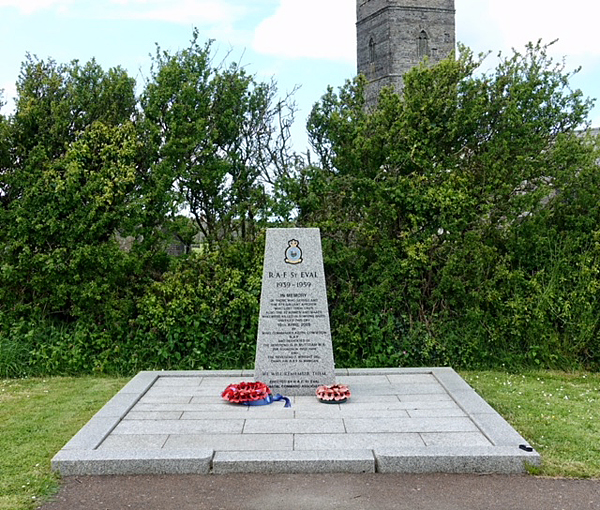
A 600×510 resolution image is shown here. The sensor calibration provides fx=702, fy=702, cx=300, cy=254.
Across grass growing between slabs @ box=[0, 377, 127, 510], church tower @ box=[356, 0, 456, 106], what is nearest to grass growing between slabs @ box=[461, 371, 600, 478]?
grass growing between slabs @ box=[0, 377, 127, 510]

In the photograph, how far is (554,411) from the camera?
6.95 metres

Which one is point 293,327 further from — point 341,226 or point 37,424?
point 37,424

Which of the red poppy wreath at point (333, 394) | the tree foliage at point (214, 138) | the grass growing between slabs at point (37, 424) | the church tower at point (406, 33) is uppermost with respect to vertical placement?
the church tower at point (406, 33)

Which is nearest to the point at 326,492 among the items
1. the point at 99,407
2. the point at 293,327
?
the point at 293,327

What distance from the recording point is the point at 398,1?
A: 51250 mm

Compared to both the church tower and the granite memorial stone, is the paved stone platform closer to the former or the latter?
the granite memorial stone

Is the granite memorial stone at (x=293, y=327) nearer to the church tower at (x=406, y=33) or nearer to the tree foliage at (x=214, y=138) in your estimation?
the tree foliage at (x=214, y=138)

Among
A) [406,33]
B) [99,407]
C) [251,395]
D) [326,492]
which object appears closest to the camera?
[326,492]

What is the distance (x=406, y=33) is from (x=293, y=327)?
157 ft

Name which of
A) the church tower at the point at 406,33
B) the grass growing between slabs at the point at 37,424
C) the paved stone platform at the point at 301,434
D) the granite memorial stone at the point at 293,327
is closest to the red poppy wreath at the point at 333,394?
the paved stone platform at the point at 301,434

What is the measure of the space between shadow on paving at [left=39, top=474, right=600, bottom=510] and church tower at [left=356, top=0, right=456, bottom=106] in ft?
154

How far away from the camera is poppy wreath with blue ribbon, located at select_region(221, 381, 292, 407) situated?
685 centimetres

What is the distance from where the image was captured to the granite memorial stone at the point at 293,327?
728cm

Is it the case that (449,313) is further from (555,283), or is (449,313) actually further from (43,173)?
(43,173)
